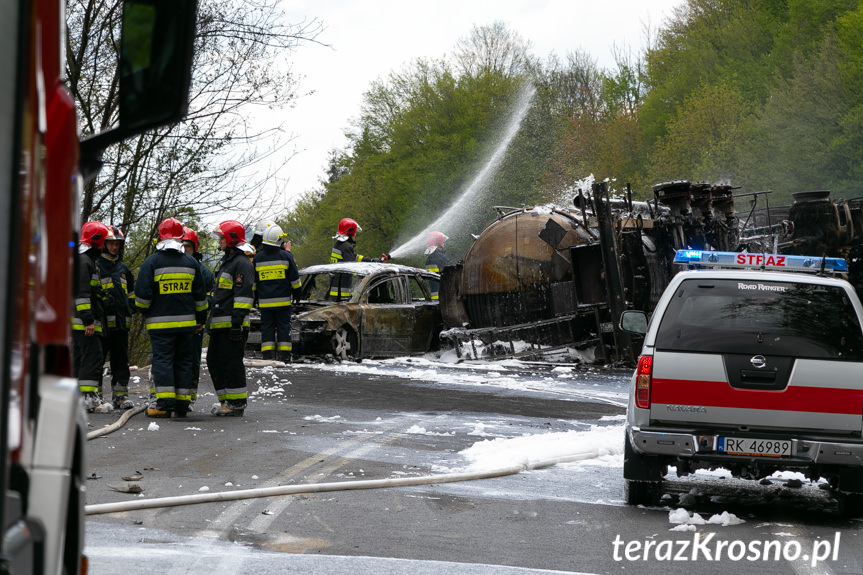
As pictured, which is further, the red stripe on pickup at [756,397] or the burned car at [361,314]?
the burned car at [361,314]

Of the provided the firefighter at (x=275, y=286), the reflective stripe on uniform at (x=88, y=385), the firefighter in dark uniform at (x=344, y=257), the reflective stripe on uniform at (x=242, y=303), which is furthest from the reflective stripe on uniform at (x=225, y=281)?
the firefighter in dark uniform at (x=344, y=257)

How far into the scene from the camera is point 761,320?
732cm

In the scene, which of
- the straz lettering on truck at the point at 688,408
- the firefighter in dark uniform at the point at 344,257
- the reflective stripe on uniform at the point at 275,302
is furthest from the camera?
the firefighter in dark uniform at the point at 344,257

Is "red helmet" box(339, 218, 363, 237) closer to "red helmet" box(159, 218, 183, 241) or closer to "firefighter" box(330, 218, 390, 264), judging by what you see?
"firefighter" box(330, 218, 390, 264)

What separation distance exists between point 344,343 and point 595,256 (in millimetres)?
4564

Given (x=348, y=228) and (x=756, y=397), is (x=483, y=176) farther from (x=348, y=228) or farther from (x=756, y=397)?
(x=756, y=397)

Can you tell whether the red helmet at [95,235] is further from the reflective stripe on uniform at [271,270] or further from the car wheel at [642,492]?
the car wheel at [642,492]

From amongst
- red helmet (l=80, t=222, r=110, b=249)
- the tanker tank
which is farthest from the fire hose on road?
the tanker tank

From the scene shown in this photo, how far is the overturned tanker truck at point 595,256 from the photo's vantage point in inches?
712

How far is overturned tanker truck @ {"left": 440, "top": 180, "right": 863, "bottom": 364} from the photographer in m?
18.1

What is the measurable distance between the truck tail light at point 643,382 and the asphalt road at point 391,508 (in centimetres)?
71

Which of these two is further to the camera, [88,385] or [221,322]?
[221,322]

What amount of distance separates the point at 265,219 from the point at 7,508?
597 inches

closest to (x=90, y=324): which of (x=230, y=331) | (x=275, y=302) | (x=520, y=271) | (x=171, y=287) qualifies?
(x=171, y=287)
